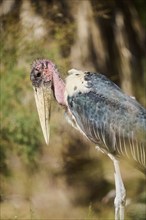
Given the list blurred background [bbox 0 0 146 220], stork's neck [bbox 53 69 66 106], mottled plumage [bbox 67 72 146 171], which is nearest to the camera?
mottled plumage [bbox 67 72 146 171]

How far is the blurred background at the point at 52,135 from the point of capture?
718cm

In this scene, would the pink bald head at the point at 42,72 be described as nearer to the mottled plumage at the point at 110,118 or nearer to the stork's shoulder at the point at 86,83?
the stork's shoulder at the point at 86,83

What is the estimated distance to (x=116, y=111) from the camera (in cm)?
469

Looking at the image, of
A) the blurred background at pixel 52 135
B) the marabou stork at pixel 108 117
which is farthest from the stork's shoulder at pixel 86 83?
the blurred background at pixel 52 135

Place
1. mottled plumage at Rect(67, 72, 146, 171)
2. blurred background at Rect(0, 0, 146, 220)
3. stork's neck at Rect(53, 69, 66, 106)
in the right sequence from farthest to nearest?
1. blurred background at Rect(0, 0, 146, 220)
2. stork's neck at Rect(53, 69, 66, 106)
3. mottled plumage at Rect(67, 72, 146, 171)

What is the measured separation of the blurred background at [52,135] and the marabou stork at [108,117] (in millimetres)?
1580

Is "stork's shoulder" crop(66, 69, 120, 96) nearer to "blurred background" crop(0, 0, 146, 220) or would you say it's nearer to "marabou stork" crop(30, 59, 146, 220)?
"marabou stork" crop(30, 59, 146, 220)

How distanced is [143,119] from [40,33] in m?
3.23

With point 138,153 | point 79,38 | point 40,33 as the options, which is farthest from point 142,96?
point 138,153

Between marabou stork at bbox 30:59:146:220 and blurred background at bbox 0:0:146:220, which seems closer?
marabou stork at bbox 30:59:146:220

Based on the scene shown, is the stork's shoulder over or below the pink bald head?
below

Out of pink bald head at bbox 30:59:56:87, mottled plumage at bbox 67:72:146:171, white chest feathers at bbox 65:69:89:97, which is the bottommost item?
mottled plumage at bbox 67:72:146:171

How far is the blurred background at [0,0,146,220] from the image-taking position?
7184 millimetres

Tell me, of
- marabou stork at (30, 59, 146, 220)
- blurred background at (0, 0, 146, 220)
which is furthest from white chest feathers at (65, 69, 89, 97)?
blurred background at (0, 0, 146, 220)
